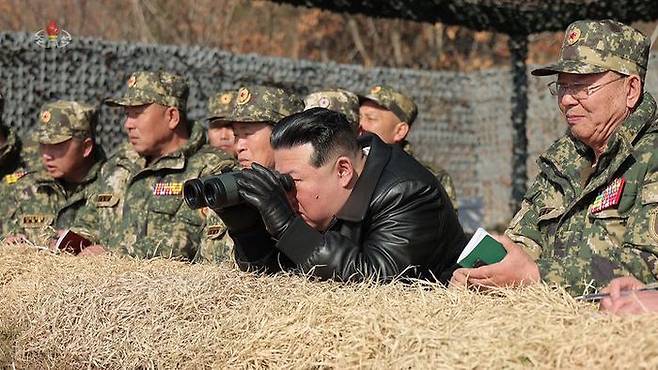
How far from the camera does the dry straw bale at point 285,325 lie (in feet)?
9.02

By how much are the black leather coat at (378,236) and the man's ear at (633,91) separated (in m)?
0.75

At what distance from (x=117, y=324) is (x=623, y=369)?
1.80 meters

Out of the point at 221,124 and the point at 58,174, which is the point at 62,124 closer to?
the point at 58,174

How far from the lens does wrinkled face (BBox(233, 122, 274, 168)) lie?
538 centimetres

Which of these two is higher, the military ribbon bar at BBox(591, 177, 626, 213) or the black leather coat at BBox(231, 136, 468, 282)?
the military ribbon bar at BBox(591, 177, 626, 213)

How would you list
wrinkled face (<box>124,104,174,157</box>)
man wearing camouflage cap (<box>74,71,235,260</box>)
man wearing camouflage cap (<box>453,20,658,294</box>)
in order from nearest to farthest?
man wearing camouflage cap (<box>453,20,658,294</box>) → man wearing camouflage cap (<box>74,71,235,260</box>) → wrinkled face (<box>124,104,174,157</box>)

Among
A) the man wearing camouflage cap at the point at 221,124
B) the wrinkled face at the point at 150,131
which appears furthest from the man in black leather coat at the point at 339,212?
the man wearing camouflage cap at the point at 221,124

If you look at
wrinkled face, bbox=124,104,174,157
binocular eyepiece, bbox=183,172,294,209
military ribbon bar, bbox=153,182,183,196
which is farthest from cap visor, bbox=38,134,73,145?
binocular eyepiece, bbox=183,172,294,209

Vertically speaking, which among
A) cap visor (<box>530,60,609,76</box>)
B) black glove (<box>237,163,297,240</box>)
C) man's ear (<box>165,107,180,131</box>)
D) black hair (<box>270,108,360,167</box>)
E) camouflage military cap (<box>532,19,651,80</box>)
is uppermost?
camouflage military cap (<box>532,19,651,80</box>)

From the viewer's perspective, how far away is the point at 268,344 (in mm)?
3283

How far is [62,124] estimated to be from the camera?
707 cm

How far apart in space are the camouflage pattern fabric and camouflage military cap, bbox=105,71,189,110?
2.59 feet

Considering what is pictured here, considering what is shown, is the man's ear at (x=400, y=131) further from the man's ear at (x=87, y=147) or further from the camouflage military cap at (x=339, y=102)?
the man's ear at (x=87, y=147)

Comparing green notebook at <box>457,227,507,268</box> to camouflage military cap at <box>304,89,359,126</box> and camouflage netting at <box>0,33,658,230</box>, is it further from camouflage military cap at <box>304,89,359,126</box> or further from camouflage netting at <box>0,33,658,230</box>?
camouflage netting at <box>0,33,658,230</box>
